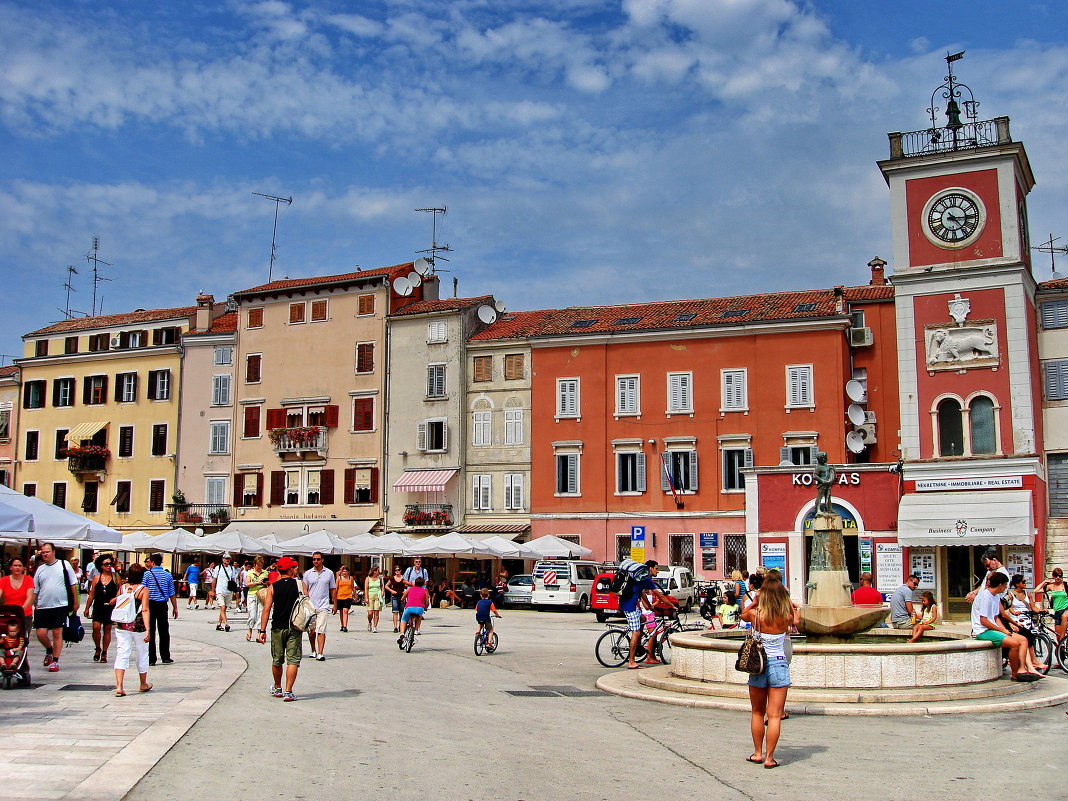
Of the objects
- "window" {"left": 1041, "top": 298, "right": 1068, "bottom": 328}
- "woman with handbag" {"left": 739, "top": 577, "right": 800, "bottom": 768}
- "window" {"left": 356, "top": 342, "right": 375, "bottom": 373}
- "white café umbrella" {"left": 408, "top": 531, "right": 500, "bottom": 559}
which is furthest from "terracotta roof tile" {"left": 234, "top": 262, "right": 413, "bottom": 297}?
"woman with handbag" {"left": 739, "top": 577, "right": 800, "bottom": 768}

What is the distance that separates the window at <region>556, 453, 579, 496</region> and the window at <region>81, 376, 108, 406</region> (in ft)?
81.2

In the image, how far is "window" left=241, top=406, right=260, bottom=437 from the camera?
172 ft

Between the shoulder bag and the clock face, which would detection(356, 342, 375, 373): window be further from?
the shoulder bag

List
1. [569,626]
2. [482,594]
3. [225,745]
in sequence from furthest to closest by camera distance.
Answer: [569,626], [482,594], [225,745]

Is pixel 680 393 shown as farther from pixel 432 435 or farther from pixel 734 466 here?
pixel 432 435

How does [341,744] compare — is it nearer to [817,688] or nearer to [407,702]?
[407,702]

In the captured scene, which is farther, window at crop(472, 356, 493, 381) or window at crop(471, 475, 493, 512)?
window at crop(472, 356, 493, 381)

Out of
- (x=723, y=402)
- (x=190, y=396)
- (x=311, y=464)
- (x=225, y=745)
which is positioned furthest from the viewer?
(x=190, y=396)

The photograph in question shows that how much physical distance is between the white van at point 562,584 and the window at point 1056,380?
1676cm

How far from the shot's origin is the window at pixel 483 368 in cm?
4794

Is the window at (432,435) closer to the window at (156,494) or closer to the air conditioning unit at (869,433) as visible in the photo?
the window at (156,494)

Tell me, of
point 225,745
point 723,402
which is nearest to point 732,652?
point 225,745

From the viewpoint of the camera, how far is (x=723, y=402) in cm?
4356

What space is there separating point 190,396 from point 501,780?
47.9 meters
